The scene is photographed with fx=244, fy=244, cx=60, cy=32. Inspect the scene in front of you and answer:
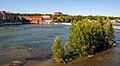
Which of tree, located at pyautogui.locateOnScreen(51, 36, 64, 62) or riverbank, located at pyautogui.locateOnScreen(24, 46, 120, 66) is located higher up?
tree, located at pyautogui.locateOnScreen(51, 36, 64, 62)

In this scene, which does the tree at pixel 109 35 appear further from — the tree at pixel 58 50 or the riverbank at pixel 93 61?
the tree at pixel 58 50

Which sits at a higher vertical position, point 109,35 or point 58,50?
point 109,35

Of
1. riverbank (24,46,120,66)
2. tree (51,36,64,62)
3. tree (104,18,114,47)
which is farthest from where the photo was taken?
tree (104,18,114,47)

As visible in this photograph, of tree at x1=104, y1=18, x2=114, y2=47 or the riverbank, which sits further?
tree at x1=104, y1=18, x2=114, y2=47

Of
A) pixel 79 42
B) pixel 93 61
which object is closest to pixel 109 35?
pixel 79 42

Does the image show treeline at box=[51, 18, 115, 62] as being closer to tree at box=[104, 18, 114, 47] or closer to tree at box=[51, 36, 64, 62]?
tree at box=[51, 36, 64, 62]

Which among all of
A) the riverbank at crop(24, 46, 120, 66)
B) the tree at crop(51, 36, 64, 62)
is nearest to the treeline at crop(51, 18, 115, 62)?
the tree at crop(51, 36, 64, 62)

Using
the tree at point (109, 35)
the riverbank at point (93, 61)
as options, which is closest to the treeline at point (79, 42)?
the riverbank at point (93, 61)

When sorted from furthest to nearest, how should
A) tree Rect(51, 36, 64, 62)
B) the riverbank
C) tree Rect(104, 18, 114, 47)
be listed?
1. tree Rect(104, 18, 114, 47)
2. the riverbank
3. tree Rect(51, 36, 64, 62)

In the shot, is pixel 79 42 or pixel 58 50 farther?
pixel 79 42

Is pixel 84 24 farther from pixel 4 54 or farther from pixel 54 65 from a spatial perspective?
pixel 4 54

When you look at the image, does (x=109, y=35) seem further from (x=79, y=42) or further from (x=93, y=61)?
(x=93, y=61)

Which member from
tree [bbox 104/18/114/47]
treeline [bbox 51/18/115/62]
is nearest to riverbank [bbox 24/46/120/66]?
treeline [bbox 51/18/115/62]

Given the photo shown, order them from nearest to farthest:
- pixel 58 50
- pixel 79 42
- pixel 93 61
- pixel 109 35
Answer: pixel 58 50 → pixel 93 61 → pixel 79 42 → pixel 109 35
